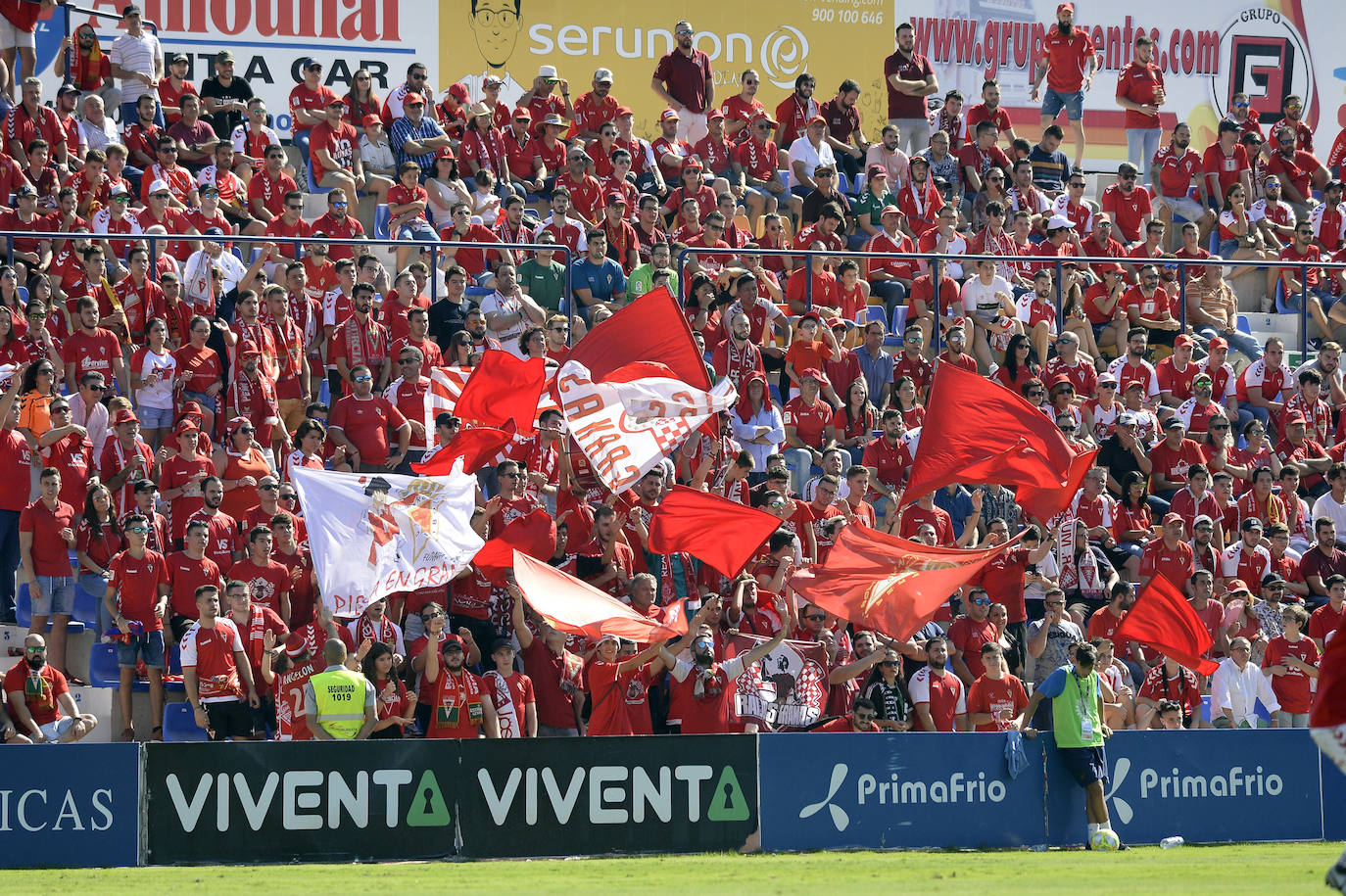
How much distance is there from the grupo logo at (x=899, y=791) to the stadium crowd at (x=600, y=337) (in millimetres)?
1074

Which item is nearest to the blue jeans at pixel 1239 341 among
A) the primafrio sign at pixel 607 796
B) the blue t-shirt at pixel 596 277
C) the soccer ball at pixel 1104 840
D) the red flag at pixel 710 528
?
the blue t-shirt at pixel 596 277

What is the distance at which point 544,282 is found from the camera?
61.3 feet

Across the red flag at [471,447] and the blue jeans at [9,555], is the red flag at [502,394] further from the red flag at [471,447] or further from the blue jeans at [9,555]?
the blue jeans at [9,555]

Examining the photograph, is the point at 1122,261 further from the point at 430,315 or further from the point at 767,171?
the point at 430,315

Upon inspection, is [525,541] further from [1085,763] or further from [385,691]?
[1085,763]

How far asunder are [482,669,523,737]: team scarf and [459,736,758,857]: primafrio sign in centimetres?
123

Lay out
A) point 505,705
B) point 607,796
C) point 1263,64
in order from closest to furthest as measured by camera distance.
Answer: point 607,796 < point 505,705 < point 1263,64

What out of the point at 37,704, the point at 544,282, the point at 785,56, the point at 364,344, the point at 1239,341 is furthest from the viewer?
the point at 785,56

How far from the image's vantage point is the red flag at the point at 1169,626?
15.3 metres

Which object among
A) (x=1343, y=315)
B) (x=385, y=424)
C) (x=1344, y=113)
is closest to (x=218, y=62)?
(x=385, y=424)

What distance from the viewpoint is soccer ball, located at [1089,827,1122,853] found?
13898 mm

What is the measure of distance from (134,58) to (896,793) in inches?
470

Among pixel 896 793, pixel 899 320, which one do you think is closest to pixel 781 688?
pixel 896 793

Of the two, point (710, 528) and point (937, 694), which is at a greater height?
point (710, 528)
